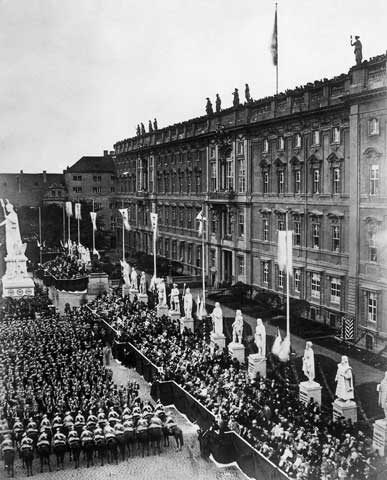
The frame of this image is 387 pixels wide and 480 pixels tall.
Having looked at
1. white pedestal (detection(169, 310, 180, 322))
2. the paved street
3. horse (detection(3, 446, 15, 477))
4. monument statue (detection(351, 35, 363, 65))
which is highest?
monument statue (detection(351, 35, 363, 65))

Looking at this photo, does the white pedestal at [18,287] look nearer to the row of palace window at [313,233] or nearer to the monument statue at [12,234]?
the monument statue at [12,234]

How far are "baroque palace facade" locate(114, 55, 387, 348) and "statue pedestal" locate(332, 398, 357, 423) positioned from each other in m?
12.9

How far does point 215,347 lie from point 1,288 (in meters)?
29.7

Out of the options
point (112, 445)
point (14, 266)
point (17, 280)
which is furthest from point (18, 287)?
point (112, 445)

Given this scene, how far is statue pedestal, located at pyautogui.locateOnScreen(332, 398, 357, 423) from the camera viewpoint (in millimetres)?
24578

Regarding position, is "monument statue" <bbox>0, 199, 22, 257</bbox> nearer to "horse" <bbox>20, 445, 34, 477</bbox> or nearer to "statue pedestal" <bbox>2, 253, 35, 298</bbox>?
"statue pedestal" <bbox>2, 253, 35, 298</bbox>

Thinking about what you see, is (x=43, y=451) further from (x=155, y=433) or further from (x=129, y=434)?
(x=155, y=433)

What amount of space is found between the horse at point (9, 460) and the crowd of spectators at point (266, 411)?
6.94 metres

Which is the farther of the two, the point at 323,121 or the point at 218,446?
the point at 323,121

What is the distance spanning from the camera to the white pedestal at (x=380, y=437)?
2184cm

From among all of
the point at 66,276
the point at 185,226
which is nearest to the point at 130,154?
the point at 185,226

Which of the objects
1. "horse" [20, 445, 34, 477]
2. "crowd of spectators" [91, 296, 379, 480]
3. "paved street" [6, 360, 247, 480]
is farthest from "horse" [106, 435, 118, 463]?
"crowd of spectators" [91, 296, 379, 480]

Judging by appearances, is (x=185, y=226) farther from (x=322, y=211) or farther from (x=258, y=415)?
(x=258, y=415)

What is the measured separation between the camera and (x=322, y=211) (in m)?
44.2
